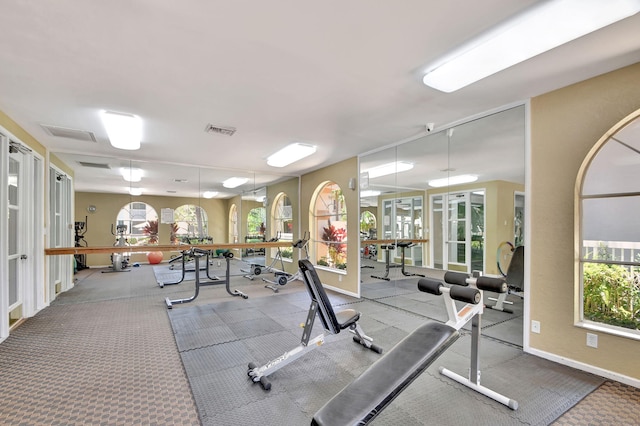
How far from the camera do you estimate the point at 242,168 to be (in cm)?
656

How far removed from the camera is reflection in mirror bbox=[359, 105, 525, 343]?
11.2 feet

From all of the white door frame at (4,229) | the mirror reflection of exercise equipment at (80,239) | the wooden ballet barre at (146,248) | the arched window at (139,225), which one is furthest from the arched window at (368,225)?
the mirror reflection of exercise equipment at (80,239)

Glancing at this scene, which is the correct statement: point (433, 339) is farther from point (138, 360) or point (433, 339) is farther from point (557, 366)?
point (138, 360)

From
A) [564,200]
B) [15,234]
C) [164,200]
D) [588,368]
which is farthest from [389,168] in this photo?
[15,234]

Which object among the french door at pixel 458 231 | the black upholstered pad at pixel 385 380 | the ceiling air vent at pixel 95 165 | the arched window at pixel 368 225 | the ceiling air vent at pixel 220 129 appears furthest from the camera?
the ceiling air vent at pixel 95 165

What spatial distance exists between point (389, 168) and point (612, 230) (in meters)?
2.98

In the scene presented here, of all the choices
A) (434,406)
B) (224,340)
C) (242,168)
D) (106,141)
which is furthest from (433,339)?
(242,168)

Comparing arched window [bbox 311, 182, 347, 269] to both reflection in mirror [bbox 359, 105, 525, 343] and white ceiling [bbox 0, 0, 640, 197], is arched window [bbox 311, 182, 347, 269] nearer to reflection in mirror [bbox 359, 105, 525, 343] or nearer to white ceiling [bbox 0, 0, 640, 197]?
reflection in mirror [bbox 359, 105, 525, 343]

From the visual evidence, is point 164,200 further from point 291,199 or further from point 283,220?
point 291,199

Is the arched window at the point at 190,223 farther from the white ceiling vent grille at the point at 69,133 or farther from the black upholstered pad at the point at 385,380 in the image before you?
the black upholstered pad at the point at 385,380

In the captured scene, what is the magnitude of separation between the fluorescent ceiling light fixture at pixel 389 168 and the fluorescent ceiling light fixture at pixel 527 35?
7.54ft

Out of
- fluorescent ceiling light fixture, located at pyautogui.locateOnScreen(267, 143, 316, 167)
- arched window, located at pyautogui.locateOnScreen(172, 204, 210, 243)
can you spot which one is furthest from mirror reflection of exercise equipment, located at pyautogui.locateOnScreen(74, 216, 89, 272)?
fluorescent ceiling light fixture, located at pyautogui.locateOnScreen(267, 143, 316, 167)

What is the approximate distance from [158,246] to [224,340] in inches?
123

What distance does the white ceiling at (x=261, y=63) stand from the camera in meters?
1.84
